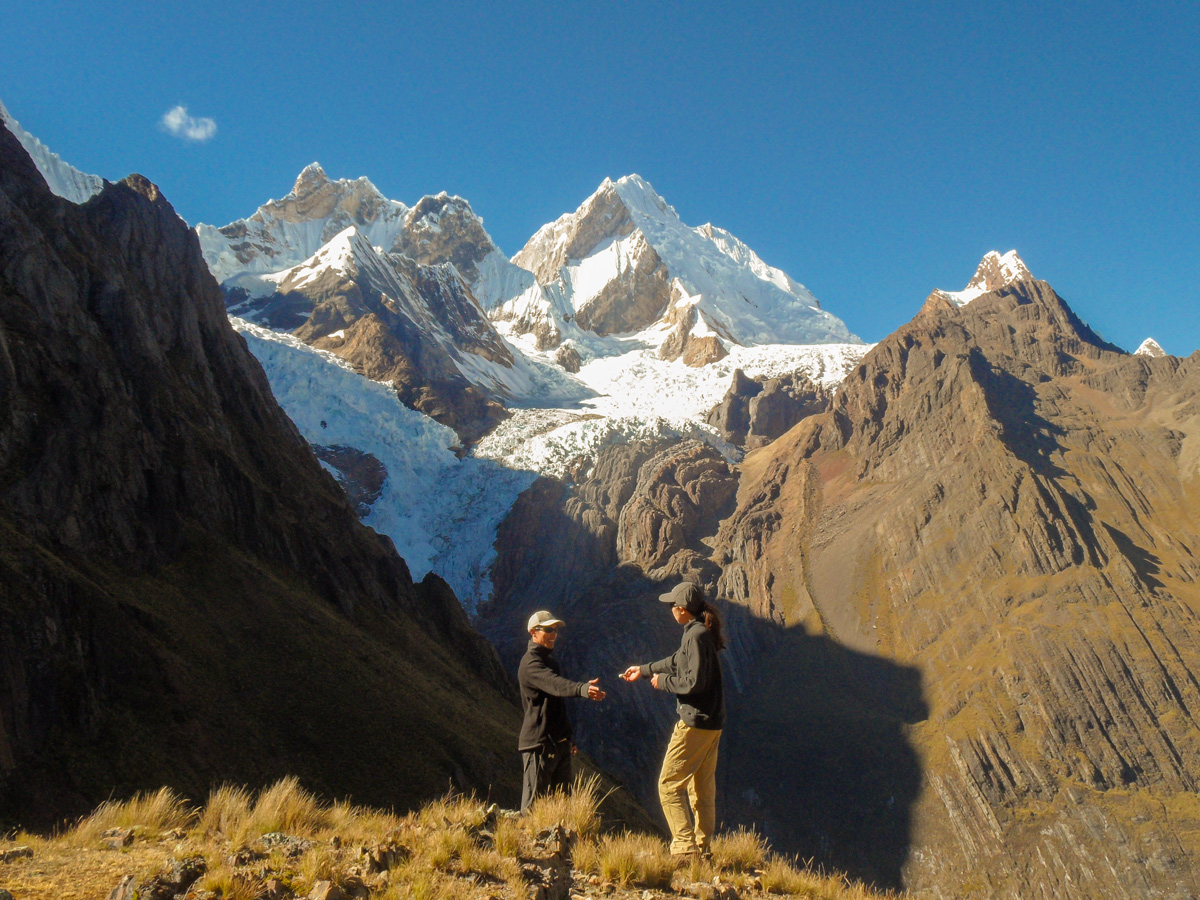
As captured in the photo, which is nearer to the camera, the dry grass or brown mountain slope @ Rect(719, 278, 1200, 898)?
the dry grass

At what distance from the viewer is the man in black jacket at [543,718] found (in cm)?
814

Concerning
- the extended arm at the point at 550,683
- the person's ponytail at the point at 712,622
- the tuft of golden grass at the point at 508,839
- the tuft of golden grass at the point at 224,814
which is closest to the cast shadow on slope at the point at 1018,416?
the person's ponytail at the point at 712,622

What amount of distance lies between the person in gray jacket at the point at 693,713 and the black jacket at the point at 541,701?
3.21ft

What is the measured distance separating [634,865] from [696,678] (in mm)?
1888


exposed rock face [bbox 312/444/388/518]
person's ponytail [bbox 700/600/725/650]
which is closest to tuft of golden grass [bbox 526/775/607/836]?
person's ponytail [bbox 700/600/725/650]

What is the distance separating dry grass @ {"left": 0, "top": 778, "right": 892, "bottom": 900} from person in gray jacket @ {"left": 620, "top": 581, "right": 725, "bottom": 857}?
0.39 meters

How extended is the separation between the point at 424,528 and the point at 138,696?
286ft

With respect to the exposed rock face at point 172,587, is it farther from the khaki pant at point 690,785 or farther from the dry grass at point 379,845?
the khaki pant at point 690,785

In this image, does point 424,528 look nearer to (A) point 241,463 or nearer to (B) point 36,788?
(A) point 241,463

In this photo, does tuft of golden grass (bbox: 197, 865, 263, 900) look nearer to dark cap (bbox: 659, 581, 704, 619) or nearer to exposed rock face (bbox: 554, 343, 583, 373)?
dark cap (bbox: 659, 581, 704, 619)

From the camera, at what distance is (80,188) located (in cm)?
15575

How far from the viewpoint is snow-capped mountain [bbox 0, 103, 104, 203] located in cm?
14800

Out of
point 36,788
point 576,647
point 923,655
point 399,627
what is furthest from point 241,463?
point 923,655

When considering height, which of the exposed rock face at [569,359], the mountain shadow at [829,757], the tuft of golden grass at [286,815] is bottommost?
the mountain shadow at [829,757]
